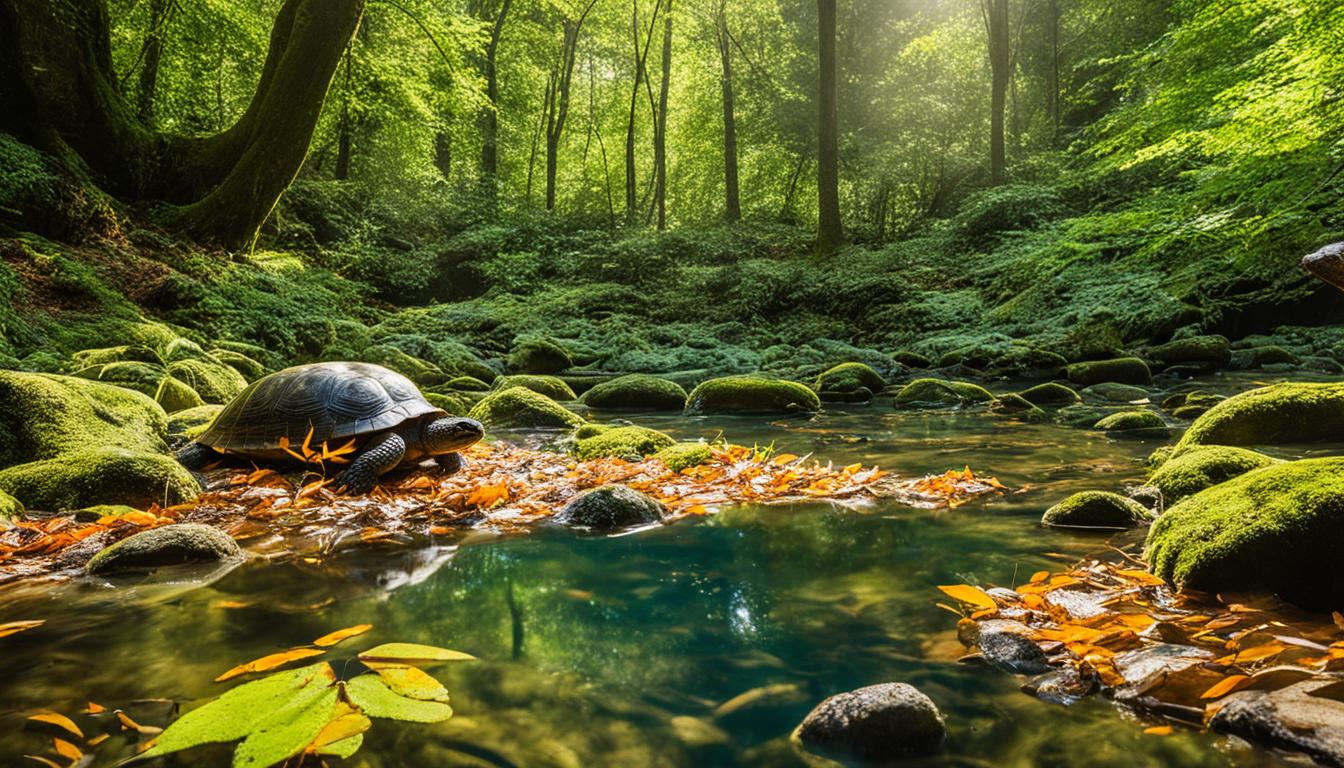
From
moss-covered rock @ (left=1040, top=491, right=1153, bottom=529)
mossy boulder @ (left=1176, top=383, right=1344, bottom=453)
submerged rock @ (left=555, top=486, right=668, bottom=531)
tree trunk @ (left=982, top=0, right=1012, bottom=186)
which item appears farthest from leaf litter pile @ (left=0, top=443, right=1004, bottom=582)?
tree trunk @ (left=982, top=0, right=1012, bottom=186)

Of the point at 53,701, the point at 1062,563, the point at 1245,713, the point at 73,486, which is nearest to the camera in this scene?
the point at 1245,713

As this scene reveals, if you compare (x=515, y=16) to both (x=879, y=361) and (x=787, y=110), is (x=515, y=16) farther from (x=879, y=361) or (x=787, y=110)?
(x=879, y=361)

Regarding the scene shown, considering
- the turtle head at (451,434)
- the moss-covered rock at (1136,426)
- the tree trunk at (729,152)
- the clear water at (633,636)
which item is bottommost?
the clear water at (633,636)

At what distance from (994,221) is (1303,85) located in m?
13.5

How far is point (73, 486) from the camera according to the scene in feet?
12.5

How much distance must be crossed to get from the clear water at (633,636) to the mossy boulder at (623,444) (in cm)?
176

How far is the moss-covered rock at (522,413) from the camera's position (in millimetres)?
7594

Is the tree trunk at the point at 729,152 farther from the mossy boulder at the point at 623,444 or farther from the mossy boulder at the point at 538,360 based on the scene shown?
the mossy boulder at the point at 623,444

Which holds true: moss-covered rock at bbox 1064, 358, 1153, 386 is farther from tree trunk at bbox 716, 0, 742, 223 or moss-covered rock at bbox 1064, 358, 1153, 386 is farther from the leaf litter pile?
tree trunk at bbox 716, 0, 742, 223

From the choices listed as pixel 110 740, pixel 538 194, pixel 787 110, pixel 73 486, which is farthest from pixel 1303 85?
pixel 538 194

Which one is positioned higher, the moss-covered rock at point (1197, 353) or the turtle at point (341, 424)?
the moss-covered rock at point (1197, 353)

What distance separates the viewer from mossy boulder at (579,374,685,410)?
9.91 metres

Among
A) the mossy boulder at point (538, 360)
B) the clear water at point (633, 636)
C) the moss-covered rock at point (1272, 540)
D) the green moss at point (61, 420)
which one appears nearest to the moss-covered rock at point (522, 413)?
the green moss at point (61, 420)

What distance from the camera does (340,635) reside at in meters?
2.17
